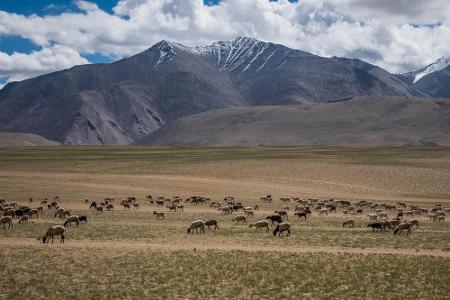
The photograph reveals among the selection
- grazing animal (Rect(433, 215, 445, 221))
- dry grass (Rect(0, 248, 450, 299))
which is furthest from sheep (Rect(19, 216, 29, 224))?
grazing animal (Rect(433, 215, 445, 221))

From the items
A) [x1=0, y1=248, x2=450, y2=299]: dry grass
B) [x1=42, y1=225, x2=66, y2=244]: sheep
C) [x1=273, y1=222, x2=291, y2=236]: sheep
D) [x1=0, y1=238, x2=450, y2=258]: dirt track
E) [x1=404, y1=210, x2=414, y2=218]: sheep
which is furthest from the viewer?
[x1=404, y1=210, x2=414, y2=218]: sheep

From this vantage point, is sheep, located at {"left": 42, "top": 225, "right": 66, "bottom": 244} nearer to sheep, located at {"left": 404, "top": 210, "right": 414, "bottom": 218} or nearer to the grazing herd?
the grazing herd

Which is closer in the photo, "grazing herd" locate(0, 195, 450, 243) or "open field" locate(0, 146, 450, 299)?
"open field" locate(0, 146, 450, 299)

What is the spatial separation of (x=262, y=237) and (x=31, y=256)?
1121cm

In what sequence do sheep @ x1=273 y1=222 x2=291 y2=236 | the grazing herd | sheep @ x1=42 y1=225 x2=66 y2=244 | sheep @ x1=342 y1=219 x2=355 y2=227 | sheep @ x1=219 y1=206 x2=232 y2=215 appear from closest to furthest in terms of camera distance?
sheep @ x1=42 y1=225 x2=66 y2=244
sheep @ x1=273 y1=222 x2=291 y2=236
the grazing herd
sheep @ x1=342 y1=219 x2=355 y2=227
sheep @ x1=219 y1=206 x2=232 y2=215

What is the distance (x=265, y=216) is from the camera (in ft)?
117

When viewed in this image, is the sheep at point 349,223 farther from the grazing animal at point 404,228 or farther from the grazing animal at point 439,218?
the grazing animal at point 439,218

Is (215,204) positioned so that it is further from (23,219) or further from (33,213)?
(23,219)

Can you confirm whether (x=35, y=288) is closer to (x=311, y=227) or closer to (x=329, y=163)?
(x=311, y=227)

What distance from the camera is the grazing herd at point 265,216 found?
27.2 m

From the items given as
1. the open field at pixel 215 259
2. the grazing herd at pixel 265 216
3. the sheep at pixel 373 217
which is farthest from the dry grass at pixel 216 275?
the sheep at pixel 373 217

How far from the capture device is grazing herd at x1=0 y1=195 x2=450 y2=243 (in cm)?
2721

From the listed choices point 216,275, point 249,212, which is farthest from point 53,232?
point 249,212

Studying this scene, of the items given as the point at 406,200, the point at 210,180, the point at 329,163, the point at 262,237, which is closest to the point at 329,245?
the point at 262,237
